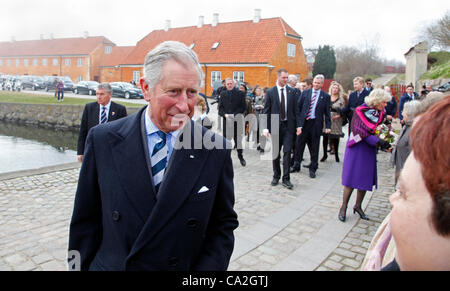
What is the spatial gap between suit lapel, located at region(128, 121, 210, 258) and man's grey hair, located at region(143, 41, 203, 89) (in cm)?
42

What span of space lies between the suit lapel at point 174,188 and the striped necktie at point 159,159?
0.31 ft

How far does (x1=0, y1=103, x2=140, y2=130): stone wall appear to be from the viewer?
895 inches

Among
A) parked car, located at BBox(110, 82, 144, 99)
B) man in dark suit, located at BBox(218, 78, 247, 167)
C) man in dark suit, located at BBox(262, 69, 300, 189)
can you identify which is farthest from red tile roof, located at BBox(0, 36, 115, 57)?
man in dark suit, located at BBox(262, 69, 300, 189)

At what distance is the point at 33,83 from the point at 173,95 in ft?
152

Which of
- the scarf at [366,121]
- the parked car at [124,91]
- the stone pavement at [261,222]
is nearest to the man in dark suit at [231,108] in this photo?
the stone pavement at [261,222]

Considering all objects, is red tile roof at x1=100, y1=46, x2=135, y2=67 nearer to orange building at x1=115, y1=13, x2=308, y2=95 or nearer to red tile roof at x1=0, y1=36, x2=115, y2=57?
orange building at x1=115, y1=13, x2=308, y2=95

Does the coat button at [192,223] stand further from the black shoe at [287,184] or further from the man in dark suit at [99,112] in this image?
the black shoe at [287,184]

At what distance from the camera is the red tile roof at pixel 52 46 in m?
62.1

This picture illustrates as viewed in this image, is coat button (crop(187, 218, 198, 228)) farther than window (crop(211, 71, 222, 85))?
No

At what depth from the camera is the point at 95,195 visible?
1.93 meters

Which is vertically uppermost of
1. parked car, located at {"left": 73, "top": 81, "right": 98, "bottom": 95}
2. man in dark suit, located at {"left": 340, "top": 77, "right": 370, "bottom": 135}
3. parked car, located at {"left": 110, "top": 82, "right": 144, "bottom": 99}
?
parked car, located at {"left": 73, "top": 81, "right": 98, "bottom": 95}

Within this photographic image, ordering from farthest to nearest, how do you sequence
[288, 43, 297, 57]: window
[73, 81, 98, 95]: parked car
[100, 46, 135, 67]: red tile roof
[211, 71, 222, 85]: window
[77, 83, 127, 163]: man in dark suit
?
[100, 46, 135, 67]: red tile roof
[288, 43, 297, 57]: window
[211, 71, 222, 85]: window
[73, 81, 98, 95]: parked car
[77, 83, 127, 163]: man in dark suit
